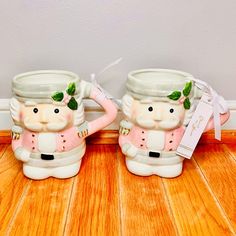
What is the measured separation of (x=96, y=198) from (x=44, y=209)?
0.41ft

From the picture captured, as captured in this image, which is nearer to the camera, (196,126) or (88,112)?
(196,126)

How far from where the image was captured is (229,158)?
107cm

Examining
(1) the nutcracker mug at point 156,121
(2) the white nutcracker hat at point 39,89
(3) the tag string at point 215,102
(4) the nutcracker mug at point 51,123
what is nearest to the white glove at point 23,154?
(4) the nutcracker mug at point 51,123

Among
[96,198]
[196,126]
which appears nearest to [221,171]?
[196,126]

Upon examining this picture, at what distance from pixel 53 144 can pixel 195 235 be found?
1.32ft

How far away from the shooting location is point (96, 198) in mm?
870

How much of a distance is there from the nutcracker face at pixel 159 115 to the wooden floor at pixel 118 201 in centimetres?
15

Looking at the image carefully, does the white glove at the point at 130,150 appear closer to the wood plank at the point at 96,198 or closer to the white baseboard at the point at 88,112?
the wood plank at the point at 96,198

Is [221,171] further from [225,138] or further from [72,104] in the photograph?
[72,104]

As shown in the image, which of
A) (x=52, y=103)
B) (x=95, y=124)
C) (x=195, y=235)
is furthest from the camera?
(x=95, y=124)

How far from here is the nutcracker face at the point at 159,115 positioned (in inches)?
35.5

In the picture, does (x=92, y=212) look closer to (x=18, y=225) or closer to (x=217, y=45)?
(x=18, y=225)

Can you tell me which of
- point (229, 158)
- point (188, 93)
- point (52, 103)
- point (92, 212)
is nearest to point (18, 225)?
point (92, 212)

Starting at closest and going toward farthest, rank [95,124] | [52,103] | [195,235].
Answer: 1. [195,235]
2. [52,103]
3. [95,124]
